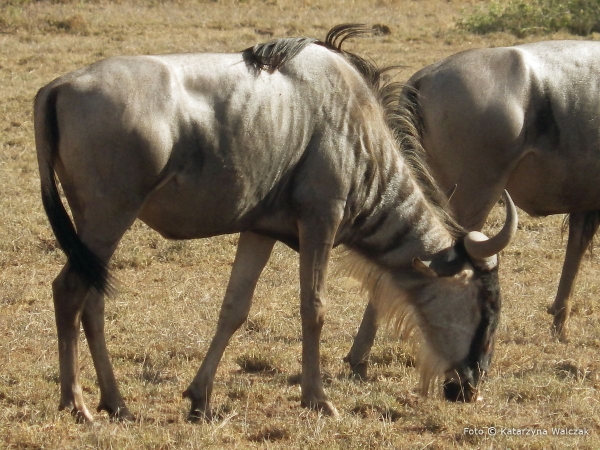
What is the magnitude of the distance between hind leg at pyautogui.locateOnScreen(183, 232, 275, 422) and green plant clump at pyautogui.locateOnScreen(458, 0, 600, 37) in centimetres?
1422

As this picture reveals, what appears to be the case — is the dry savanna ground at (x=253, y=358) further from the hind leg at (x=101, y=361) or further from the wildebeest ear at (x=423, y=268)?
→ the wildebeest ear at (x=423, y=268)

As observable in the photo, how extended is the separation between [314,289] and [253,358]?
3.23ft

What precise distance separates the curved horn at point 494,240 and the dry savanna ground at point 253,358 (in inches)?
31.3

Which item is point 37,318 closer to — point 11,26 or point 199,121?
point 199,121

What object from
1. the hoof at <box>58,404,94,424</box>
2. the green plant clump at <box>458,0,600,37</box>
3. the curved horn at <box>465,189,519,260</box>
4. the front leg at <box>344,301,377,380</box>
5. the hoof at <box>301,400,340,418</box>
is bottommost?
the green plant clump at <box>458,0,600,37</box>

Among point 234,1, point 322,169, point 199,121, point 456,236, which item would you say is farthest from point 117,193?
point 234,1

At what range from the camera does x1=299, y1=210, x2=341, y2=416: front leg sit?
519 cm

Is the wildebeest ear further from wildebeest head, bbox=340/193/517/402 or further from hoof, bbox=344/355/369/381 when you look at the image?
hoof, bbox=344/355/369/381

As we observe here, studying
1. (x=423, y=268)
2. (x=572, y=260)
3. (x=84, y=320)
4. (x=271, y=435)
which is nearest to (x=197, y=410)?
(x=271, y=435)

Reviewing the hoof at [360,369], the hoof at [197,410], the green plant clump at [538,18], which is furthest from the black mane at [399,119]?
the green plant clump at [538,18]

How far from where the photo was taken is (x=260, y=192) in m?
5.07

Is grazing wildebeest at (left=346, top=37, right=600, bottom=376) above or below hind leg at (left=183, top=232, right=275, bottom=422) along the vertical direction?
above

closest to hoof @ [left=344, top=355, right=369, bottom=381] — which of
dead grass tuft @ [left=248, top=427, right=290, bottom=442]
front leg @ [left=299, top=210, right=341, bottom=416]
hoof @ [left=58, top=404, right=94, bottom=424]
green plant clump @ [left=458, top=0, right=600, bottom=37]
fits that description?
front leg @ [left=299, top=210, right=341, bottom=416]

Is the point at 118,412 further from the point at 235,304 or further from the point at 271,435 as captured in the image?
the point at 235,304
